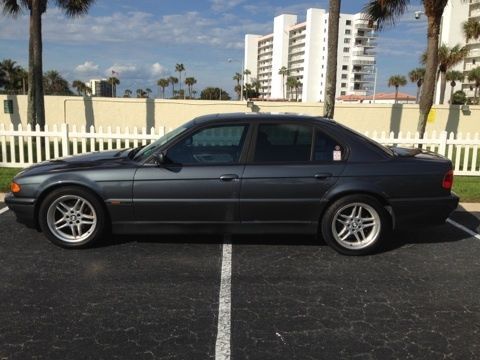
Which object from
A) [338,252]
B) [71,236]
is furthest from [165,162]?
[338,252]

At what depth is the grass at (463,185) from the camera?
26.4ft

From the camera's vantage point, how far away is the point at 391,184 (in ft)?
16.1

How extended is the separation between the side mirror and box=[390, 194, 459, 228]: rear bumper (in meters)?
2.40

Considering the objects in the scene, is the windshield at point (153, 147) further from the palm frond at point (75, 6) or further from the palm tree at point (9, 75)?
the palm tree at point (9, 75)

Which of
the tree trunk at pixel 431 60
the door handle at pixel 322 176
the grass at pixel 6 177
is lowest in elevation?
the grass at pixel 6 177

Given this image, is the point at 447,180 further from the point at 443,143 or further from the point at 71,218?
the point at 443,143

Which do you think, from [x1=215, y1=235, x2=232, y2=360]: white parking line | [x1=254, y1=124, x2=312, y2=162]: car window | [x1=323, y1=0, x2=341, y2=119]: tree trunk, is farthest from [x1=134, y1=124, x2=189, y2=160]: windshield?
[x1=323, y1=0, x2=341, y2=119]: tree trunk

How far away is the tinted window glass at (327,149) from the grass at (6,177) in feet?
18.4

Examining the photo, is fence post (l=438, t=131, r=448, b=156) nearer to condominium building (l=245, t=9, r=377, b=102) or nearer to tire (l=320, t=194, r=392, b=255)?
tire (l=320, t=194, r=392, b=255)

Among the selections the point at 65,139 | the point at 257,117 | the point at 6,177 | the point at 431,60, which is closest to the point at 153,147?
the point at 257,117

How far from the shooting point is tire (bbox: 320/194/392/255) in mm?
4934

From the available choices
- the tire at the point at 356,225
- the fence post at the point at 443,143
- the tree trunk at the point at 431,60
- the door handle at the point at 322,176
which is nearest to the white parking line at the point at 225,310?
the tire at the point at 356,225

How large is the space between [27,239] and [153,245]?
1460mm

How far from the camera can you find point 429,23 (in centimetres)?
1420
